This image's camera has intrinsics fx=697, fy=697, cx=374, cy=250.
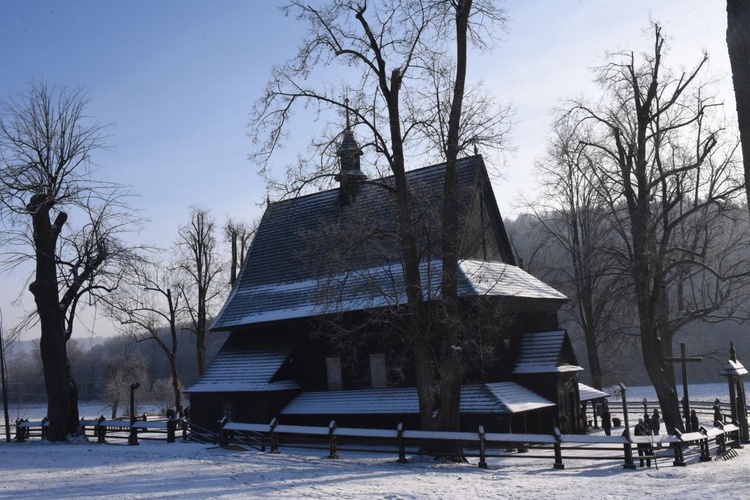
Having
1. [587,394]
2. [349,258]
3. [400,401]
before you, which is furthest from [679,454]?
[587,394]

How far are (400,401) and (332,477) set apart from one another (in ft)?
32.6

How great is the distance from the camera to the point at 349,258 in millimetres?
21016

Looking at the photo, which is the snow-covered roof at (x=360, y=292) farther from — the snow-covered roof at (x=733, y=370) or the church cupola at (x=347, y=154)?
the snow-covered roof at (x=733, y=370)

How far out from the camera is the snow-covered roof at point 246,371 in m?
27.8

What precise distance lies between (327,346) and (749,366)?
59.9m

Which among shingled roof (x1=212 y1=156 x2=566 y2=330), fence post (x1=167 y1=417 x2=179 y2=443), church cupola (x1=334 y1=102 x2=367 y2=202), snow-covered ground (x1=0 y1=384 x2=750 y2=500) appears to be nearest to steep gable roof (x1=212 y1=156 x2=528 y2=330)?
shingled roof (x1=212 y1=156 x2=566 y2=330)

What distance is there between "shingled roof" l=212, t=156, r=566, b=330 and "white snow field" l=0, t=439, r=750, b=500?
19.1 ft

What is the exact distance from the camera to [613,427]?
1275 inches

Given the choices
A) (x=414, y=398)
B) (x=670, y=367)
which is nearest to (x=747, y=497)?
(x=414, y=398)

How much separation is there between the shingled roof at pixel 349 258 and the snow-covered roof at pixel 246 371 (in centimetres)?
139

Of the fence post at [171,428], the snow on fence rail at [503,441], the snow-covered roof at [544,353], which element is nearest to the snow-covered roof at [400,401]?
the snow-covered roof at [544,353]

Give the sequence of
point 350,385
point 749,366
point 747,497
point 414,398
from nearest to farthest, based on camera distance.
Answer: point 747,497, point 414,398, point 350,385, point 749,366

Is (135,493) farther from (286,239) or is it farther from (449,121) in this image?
(286,239)

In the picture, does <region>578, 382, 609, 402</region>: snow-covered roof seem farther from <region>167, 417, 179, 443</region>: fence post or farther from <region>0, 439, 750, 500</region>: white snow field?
<region>167, 417, 179, 443</region>: fence post
